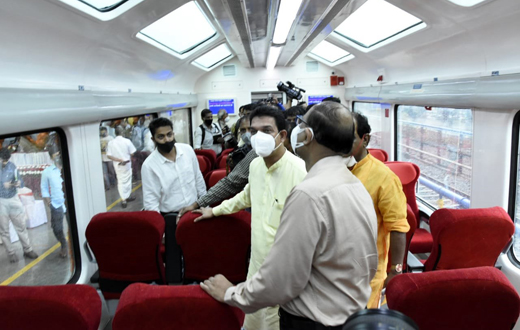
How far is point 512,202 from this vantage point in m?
3.42

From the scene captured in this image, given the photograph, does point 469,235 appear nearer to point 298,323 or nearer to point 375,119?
point 298,323

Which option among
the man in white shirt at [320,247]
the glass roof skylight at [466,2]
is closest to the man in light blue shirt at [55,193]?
the man in white shirt at [320,247]

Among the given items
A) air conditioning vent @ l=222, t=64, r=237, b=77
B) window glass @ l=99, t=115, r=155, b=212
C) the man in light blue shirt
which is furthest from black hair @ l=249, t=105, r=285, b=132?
air conditioning vent @ l=222, t=64, r=237, b=77

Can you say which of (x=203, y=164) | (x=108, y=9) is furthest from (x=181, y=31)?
(x=108, y=9)

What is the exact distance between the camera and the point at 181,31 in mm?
5648

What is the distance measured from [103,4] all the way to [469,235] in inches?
140

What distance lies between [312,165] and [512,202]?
9.55ft

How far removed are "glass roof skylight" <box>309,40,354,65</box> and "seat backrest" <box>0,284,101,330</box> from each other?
728cm

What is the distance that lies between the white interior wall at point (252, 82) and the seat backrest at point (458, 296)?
902cm

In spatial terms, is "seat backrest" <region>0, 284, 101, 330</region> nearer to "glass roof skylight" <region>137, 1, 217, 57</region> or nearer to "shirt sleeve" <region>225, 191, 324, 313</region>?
"shirt sleeve" <region>225, 191, 324, 313</region>

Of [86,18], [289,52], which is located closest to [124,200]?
[86,18]

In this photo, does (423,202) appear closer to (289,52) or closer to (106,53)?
(289,52)

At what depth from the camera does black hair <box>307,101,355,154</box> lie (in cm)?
142

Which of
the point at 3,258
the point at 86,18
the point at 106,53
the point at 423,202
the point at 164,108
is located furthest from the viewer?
the point at 164,108
